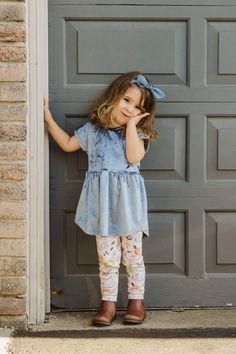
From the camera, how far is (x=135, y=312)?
3514mm

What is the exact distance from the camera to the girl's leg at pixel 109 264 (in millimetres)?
3502

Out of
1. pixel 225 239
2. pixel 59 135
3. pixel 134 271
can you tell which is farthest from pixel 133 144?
pixel 225 239

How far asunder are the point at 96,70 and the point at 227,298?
1463 mm

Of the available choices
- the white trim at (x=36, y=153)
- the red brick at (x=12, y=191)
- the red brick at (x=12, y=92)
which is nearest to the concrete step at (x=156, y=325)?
the white trim at (x=36, y=153)

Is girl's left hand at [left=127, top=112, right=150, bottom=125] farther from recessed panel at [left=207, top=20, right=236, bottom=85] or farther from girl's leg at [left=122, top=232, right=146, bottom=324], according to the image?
girl's leg at [left=122, top=232, right=146, bottom=324]

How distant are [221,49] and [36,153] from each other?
1.17m

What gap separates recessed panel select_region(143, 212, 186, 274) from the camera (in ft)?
12.2

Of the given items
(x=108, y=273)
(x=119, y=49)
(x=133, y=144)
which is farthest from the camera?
(x=119, y=49)

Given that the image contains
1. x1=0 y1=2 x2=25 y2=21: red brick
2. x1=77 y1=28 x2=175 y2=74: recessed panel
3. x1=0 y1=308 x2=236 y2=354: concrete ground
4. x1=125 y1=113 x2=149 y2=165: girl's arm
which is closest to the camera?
x1=0 y1=308 x2=236 y2=354: concrete ground

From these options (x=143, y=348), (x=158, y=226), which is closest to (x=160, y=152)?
(x=158, y=226)

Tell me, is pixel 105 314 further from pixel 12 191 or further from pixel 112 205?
pixel 12 191

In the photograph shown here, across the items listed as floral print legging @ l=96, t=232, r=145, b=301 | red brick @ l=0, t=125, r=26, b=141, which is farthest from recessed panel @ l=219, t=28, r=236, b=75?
red brick @ l=0, t=125, r=26, b=141

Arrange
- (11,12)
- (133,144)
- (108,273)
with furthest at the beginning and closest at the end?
(108,273) → (133,144) → (11,12)

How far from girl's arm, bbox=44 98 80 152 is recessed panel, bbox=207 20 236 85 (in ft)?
2.71
